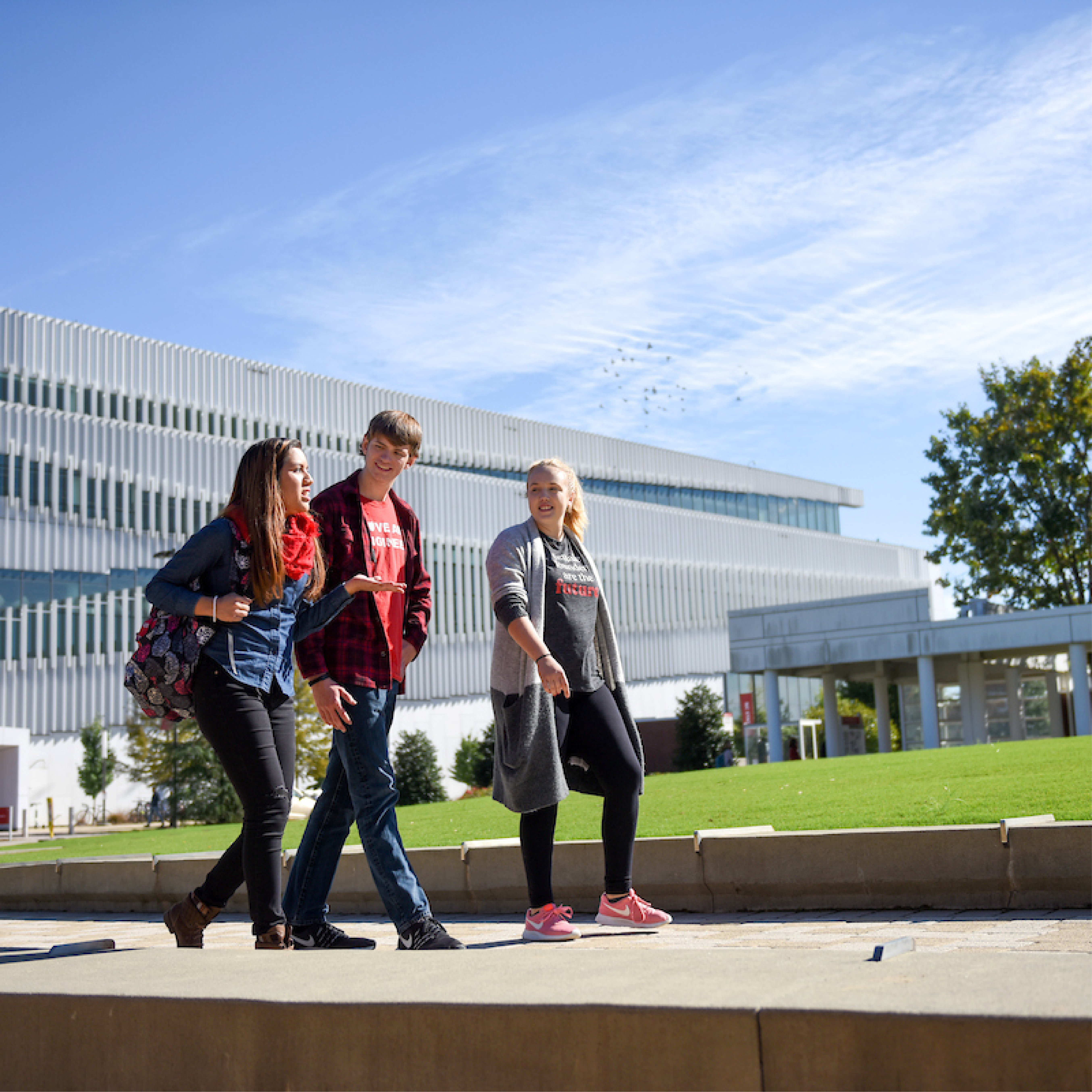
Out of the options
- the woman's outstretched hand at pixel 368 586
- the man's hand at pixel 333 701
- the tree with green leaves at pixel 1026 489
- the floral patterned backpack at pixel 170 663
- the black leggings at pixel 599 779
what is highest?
the tree with green leaves at pixel 1026 489

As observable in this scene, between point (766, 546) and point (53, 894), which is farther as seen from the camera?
point (766, 546)

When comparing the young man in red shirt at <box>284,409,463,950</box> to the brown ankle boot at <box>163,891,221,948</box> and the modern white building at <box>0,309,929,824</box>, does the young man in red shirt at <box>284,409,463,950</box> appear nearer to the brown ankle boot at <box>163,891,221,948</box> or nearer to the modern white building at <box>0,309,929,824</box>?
the brown ankle boot at <box>163,891,221,948</box>

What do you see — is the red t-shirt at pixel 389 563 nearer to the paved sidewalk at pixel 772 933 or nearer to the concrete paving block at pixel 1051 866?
the paved sidewalk at pixel 772 933

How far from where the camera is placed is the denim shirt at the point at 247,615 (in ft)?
16.0

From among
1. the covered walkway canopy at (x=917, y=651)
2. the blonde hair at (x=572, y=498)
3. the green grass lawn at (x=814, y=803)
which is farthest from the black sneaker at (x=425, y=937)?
the covered walkway canopy at (x=917, y=651)

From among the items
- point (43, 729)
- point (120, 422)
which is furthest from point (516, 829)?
point (120, 422)

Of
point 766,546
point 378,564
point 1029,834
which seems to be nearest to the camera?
point 378,564

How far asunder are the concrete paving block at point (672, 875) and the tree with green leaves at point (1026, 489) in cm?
3552

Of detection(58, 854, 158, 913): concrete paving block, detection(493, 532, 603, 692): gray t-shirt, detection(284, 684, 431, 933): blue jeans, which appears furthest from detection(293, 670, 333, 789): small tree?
detection(284, 684, 431, 933): blue jeans

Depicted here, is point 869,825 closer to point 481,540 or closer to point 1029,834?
point 1029,834

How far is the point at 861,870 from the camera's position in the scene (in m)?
6.54

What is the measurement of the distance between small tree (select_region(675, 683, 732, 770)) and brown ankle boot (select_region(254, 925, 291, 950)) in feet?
134

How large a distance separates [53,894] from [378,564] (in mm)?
6563

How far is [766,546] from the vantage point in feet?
273
